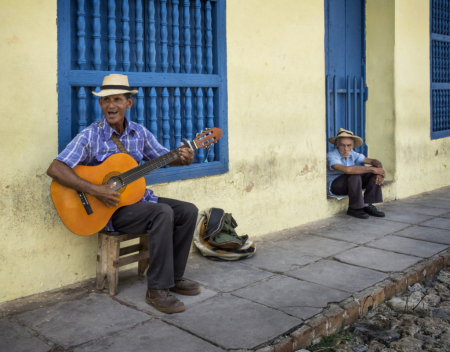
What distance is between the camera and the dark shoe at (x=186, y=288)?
3495 millimetres

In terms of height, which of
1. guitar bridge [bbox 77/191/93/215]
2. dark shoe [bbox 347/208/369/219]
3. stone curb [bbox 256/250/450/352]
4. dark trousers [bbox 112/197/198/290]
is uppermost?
guitar bridge [bbox 77/191/93/215]

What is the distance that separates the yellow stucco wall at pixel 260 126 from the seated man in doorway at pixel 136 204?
370mm

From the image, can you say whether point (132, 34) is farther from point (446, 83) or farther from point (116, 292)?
point (446, 83)

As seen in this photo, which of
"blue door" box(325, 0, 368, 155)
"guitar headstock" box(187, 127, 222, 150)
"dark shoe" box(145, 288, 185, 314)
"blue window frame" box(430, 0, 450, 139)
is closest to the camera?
"dark shoe" box(145, 288, 185, 314)

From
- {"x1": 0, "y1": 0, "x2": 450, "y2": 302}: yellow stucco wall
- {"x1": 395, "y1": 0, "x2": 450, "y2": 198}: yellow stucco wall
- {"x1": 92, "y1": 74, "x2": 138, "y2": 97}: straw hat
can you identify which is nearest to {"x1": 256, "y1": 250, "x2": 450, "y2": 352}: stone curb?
{"x1": 0, "y1": 0, "x2": 450, "y2": 302}: yellow stucco wall

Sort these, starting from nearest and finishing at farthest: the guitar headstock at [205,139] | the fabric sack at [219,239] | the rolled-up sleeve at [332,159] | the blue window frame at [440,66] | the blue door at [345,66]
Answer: the guitar headstock at [205,139], the fabric sack at [219,239], the rolled-up sleeve at [332,159], the blue door at [345,66], the blue window frame at [440,66]

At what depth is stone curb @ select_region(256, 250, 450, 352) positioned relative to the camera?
2.87 m

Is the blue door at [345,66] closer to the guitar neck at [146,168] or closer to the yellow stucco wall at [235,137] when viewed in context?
the yellow stucco wall at [235,137]

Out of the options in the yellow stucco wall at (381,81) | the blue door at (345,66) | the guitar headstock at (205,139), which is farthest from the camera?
the yellow stucco wall at (381,81)

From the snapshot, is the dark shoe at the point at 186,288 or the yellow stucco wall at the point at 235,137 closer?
the yellow stucco wall at the point at 235,137

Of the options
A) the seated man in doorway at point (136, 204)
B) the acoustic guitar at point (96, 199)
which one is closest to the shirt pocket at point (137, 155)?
the seated man in doorway at point (136, 204)

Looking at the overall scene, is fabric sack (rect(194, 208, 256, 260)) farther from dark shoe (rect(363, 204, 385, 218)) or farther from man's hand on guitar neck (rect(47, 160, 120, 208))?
dark shoe (rect(363, 204, 385, 218))

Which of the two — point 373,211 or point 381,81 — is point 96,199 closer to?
point 373,211

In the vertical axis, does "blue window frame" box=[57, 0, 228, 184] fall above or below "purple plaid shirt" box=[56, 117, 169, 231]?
above
